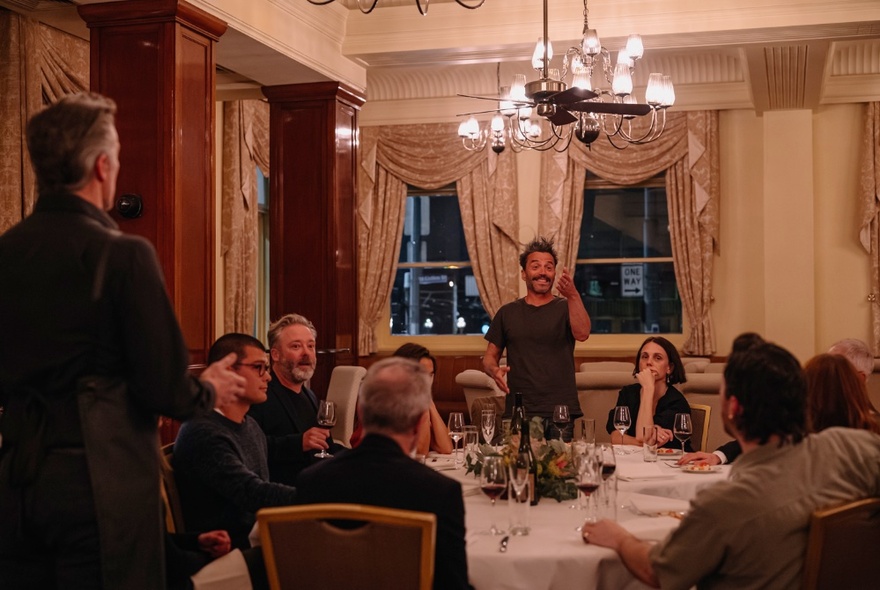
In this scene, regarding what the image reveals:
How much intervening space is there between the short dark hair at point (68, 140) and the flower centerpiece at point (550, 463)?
157 centimetres

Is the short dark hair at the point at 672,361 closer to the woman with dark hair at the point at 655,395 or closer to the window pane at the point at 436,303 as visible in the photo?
the woman with dark hair at the point at 655,395

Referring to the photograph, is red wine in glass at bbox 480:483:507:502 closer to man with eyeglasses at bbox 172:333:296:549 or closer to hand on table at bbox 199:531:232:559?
man with eyeglasses at bbox 172:333:296:549

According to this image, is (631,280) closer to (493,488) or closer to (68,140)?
(493,488)

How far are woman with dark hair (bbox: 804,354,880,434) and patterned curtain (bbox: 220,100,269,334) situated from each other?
662 centimetres

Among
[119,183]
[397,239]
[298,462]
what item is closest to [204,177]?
[119,183]

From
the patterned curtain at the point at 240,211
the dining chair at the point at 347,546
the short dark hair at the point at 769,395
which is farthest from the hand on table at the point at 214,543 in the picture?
the patterned curtain at the point at 240,211

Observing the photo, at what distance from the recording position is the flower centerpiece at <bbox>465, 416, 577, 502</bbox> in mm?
3109

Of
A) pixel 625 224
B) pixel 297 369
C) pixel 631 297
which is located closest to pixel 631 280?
pixel 631 297

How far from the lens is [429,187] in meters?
10.1

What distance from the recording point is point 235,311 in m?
8.71

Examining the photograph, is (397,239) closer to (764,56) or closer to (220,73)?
(220,73)

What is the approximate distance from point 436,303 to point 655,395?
5849mm

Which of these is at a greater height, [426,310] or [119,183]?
[119,183]

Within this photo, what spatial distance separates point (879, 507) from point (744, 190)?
759 centimetres
